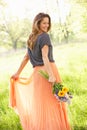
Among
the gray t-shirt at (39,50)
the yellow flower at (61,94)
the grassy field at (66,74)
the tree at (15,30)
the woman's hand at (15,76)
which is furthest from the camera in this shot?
the tree at (15,30)

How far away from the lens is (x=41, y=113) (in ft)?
16.4

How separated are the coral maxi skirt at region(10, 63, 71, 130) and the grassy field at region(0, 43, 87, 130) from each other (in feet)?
3.05

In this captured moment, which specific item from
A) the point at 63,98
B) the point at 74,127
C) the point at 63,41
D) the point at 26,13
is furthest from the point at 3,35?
the point at 63,98

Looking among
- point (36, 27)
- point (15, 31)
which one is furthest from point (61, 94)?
point (15, 31)

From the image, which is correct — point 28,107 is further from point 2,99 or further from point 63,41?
point 63,41

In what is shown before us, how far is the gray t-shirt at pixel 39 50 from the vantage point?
15.5 feet

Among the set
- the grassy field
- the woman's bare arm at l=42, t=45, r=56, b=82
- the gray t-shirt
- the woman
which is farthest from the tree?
the woman's bare arm at l=42, t=45, r=56, b=82

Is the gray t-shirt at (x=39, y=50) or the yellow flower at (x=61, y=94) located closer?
the yellow flower at (x=61, y=94)

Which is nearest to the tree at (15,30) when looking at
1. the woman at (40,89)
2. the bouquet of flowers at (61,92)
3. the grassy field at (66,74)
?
the grassy field at (66,74)

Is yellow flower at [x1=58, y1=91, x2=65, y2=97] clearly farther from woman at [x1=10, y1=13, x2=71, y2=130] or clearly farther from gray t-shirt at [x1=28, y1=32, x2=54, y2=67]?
gray t-shirt at [x1=28, y1=32, x2=54, y2=67]

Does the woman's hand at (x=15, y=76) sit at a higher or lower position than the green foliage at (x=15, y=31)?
lower

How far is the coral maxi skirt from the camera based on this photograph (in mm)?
4938

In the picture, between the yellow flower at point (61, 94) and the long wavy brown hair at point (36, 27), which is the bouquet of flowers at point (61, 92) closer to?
the yellow flower at point (61, 94)

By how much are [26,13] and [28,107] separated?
8.69 feet
